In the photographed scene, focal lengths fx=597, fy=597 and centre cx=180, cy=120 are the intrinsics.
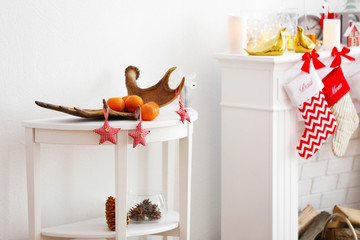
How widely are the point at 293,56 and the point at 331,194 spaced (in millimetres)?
1194

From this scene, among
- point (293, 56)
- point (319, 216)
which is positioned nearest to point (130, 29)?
point (293, 56)

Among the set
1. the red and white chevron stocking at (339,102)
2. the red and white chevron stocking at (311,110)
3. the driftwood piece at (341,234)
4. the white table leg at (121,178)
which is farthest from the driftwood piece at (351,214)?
the white table leg at (121,178)

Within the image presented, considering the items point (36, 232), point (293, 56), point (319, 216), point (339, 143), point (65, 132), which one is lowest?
point (319, 216)

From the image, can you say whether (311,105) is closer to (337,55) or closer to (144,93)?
(337,55)

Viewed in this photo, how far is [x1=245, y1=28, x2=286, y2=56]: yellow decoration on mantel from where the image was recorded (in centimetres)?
262

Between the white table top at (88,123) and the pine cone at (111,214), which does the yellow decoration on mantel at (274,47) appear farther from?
the pine cone at (111,214)

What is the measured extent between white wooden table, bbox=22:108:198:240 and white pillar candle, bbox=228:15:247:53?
577 millimetres

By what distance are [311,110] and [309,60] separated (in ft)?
0.75

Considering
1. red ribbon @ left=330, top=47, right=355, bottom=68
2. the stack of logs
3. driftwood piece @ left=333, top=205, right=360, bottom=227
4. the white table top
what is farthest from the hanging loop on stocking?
driftwood piece @ left=333, top=205, right=360, bottom=227

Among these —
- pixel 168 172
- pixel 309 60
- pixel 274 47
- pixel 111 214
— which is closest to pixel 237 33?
pixel 274 47

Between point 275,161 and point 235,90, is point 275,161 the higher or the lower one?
the lower one

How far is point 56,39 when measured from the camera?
2.41 meters

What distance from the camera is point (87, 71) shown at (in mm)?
2504

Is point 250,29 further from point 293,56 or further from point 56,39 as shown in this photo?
point 56,39
